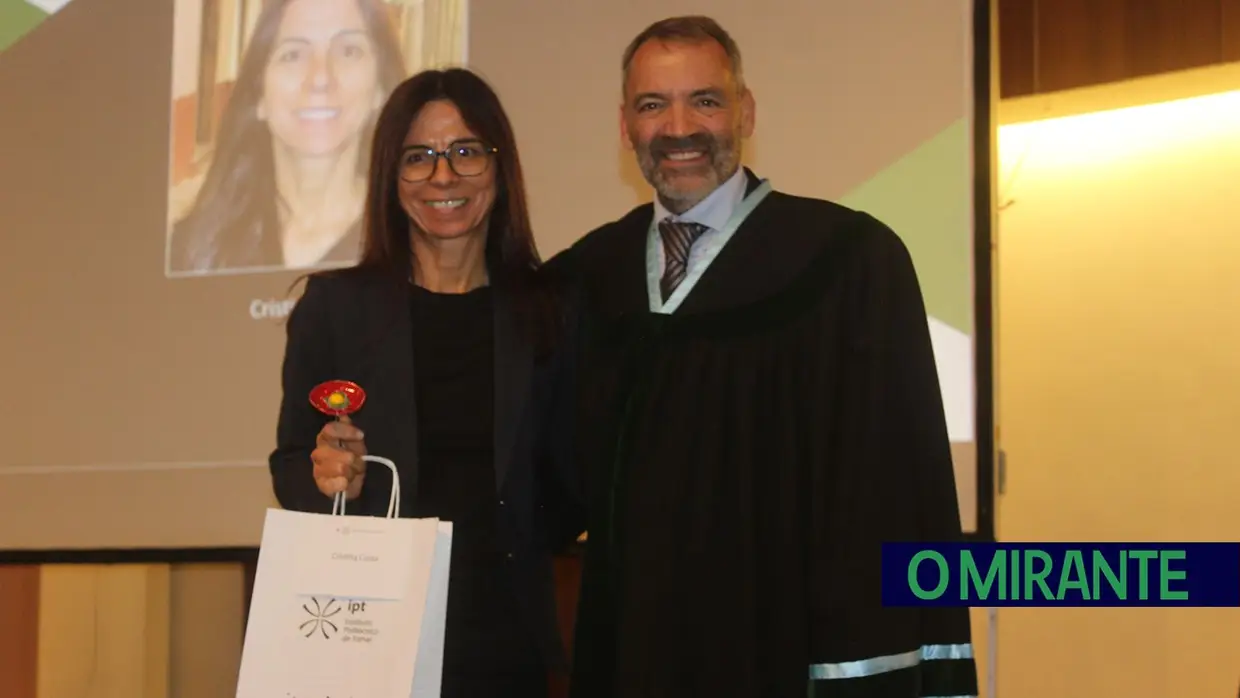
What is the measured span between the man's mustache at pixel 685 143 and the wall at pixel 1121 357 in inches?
69.4

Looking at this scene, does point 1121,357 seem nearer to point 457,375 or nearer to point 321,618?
point 457,375

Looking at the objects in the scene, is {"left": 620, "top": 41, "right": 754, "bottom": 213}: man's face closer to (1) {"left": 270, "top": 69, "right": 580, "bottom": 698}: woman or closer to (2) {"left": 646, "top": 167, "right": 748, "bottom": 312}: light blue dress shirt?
(2) {"left": 646, "top": 167, "right": 748, "bottom": 312}: light blue dress shirt

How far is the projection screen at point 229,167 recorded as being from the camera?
2699mm

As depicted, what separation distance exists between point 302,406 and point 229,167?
1368mm

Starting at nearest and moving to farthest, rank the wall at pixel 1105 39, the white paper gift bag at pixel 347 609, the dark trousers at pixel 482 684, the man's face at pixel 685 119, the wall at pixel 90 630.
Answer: the white paper gift bag at pixel 347 609 → the dark trousers at pixel 482 684 → the man's face at pixel 685 119 → the wall at pixel 1105 39 → the wall at pixel 90 630

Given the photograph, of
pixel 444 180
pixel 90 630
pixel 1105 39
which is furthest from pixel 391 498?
pixel 1105 39

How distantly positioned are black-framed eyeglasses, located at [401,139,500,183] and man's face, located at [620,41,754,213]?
252mm

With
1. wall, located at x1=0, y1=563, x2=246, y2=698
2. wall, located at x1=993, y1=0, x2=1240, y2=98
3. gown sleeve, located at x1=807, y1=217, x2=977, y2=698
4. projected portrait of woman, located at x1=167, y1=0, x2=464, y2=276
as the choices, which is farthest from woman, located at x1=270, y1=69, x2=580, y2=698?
wall, located at x1=993, y1=0, x2=1240, y2=98

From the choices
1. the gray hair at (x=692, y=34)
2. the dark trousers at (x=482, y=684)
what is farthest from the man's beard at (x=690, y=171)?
the dark trousers at (x=482, y=684)

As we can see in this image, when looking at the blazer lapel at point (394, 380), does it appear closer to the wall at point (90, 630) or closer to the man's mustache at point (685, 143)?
the man's mustache at point (685, 143)

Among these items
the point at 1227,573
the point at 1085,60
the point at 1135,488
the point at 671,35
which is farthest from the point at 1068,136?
the point at 671,35

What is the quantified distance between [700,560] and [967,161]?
120cm

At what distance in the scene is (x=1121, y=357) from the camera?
3430 millimetres

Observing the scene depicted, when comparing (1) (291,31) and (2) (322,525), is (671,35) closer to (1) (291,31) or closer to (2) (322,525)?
(2) (322,525)
